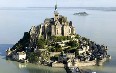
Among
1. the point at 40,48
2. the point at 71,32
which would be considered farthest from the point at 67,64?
the point at 71,32

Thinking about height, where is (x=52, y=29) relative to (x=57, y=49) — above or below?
above

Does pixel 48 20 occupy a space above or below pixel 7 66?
above

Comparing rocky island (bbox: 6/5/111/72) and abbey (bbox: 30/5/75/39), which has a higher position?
abbey (bbox: 30/5/75/39)

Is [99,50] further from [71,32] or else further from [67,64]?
[67,64]

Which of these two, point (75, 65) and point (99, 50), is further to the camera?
point (99, 50)

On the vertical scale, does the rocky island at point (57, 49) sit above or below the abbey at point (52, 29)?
below

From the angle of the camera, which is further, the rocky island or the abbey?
Answer: the abbey

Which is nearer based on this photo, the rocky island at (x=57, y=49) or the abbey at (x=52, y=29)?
the rocky island at (x=57, y=49)

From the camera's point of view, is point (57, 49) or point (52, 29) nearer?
point (57, 49)
